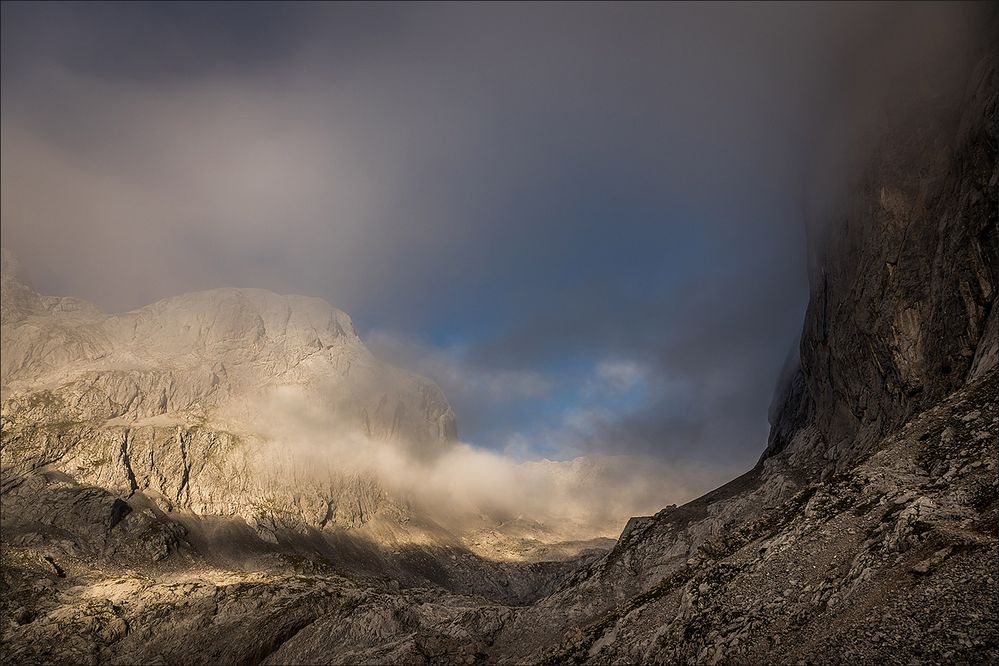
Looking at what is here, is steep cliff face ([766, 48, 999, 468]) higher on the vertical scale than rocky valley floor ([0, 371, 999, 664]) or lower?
higher

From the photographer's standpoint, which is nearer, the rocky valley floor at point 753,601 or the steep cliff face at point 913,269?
the rocky valley floor at point 753,601

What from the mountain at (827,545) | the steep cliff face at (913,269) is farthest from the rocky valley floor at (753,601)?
the steep cliff face at (913,269)

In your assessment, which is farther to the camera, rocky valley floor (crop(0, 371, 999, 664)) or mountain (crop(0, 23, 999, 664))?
mountain (crop(0, 23, 999, 664))

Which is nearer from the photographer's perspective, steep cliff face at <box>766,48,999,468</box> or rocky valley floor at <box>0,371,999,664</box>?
rocky valley floor at <box>0,371,999,664</box>

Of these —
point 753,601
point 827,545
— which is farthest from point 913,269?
point 753,601

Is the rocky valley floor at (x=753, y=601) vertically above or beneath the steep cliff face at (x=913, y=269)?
beneath

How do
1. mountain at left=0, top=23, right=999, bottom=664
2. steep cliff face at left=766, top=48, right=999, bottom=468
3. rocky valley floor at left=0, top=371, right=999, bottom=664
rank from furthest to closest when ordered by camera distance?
steep cliff face at left=766, top=48, right=999, bottom=468, mountain at left=0, top=23, right=999, bottom=664, rocky valley floor at left=0, top=371, right=999, bottom=664

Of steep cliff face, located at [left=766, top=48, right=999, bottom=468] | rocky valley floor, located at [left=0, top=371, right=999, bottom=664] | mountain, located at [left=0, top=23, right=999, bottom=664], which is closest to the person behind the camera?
rocky valley floor, located at [left=0, top=371, right=999, bottom=664]

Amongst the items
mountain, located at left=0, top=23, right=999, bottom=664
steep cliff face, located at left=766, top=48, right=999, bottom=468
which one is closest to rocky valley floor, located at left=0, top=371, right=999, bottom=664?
mountain, located at left=0, top=23, right=999, bottom=664

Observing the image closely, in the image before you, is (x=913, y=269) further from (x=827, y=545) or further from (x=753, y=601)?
(x=753, y=601)

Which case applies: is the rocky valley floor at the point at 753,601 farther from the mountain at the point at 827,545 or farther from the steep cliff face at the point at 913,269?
the steep cliff face at the point at 913,269

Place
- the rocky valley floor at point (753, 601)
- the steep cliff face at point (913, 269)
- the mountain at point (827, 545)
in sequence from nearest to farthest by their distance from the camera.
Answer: the rocky valley floor at point (753, 601), the mountain at point (827, 545), the steep cliff face at point (913, 269)

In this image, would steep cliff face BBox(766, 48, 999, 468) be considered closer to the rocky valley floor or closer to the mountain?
the mountain

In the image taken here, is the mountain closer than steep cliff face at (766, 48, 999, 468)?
Yes
